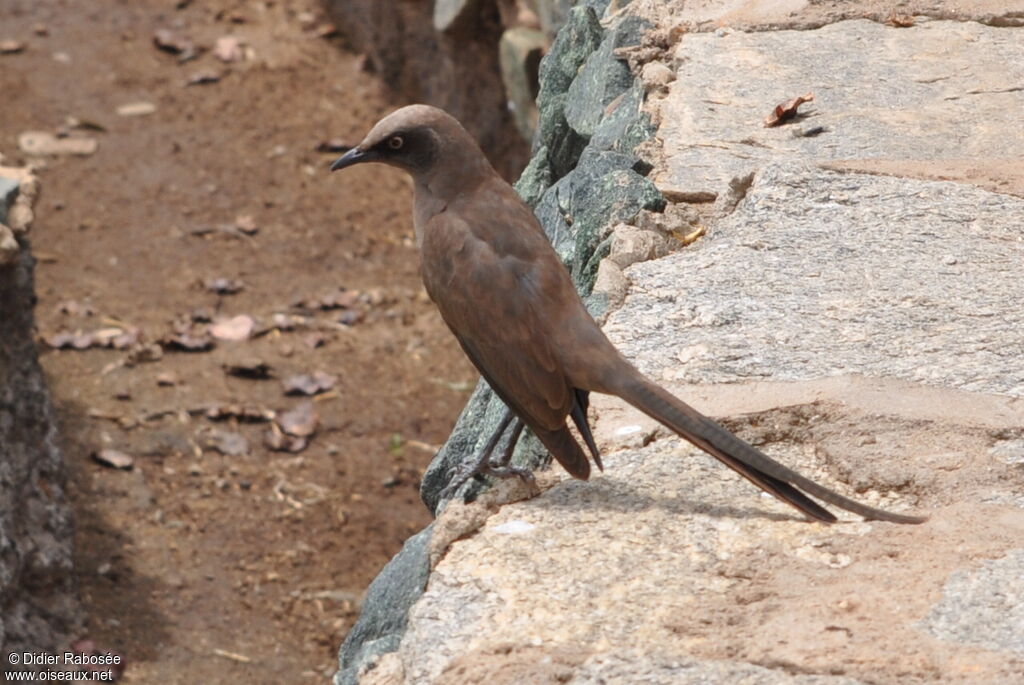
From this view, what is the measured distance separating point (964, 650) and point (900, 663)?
0.32 ft

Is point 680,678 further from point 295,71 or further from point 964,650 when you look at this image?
point 295,71

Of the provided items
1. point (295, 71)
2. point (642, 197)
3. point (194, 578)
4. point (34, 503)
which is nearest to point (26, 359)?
point (34, 503)

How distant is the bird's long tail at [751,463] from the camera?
2.24 meters

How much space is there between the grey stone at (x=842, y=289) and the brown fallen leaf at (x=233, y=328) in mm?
3971

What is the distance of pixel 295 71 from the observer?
29.4 ft

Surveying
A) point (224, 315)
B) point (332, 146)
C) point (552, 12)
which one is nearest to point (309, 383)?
point (224, 315)

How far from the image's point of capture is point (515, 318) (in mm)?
2646

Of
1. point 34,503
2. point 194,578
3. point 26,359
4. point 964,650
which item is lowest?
point 194,578

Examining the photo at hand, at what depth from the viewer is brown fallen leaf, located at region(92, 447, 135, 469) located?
19.0 ft

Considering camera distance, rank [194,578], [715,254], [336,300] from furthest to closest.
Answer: [336,300], [194,578], [715,254]

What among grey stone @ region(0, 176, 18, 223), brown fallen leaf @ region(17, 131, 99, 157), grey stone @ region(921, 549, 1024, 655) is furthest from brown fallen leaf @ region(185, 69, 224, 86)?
grey stone @ region(921, 549, 1024, 655)

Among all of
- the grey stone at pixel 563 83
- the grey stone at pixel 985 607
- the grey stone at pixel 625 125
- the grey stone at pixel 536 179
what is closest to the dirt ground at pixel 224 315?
the grey stone at pixel 536 179

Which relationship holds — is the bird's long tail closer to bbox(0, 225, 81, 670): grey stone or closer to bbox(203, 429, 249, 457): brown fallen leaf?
bbox(0, 225, 81, 670): grey stone

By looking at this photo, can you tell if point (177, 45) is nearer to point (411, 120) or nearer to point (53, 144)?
point (53, 144)
